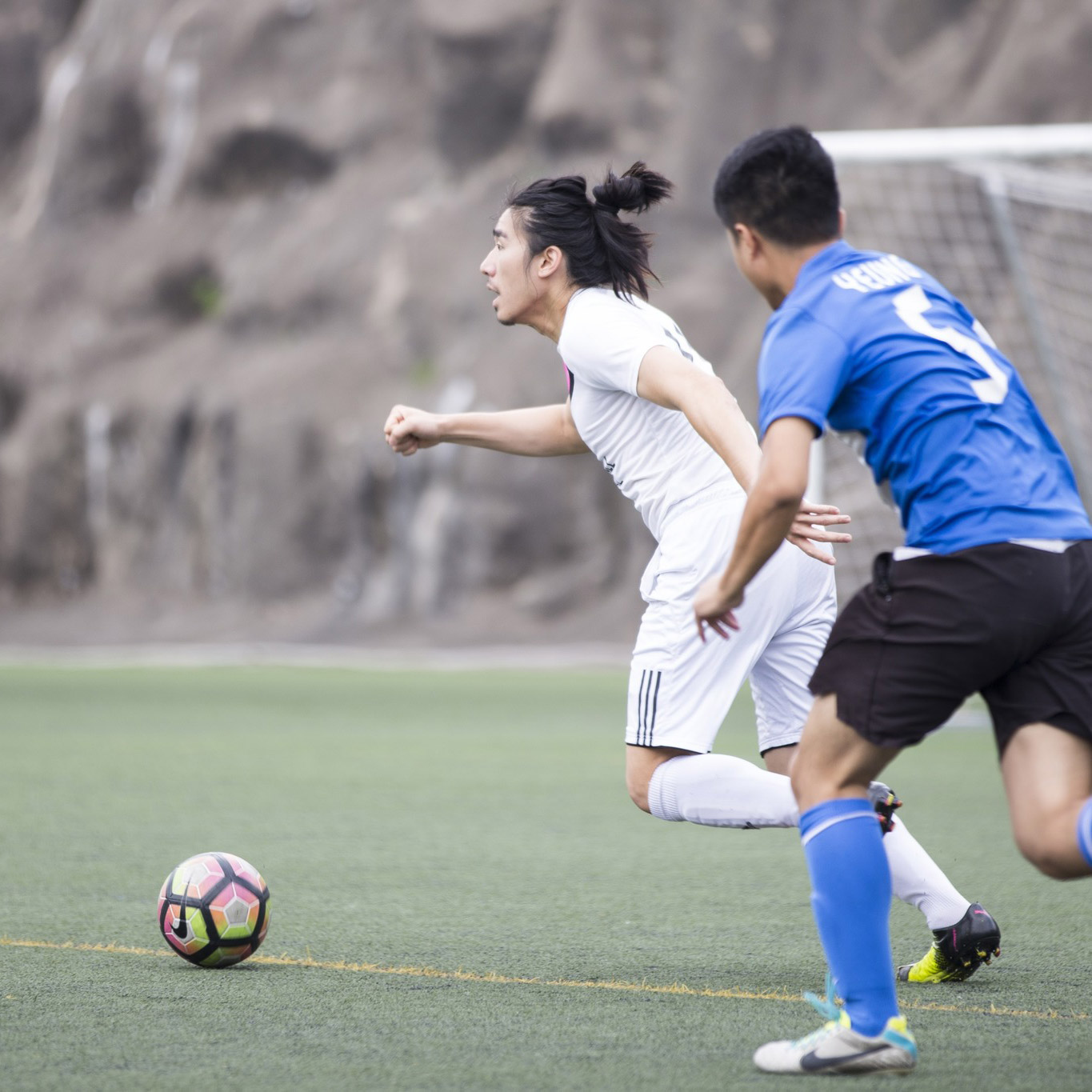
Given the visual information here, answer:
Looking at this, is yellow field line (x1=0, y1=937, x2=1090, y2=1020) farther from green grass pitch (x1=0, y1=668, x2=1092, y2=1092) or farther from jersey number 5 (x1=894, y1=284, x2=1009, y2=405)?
jersey number 5 (x1=894, y1=284, x2=1009, y2=405)

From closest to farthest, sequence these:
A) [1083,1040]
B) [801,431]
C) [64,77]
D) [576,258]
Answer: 1. [801,431]
2. [1083,1040]
3. [576,258]
4. [64,77]

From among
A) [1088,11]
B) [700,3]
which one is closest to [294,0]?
[700,3]

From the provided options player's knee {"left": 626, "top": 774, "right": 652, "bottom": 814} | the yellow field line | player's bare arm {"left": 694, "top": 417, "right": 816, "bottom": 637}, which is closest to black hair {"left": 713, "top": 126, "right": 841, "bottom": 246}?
player's bare arm {"left": 694, "top": 417, "right": 816, "bottom": 637}

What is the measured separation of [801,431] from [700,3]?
97.8ft

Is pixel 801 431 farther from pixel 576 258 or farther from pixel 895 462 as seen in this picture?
pixel 576 258

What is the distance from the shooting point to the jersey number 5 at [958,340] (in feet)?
10.5

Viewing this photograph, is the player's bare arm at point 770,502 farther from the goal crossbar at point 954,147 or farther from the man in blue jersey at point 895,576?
the goal crossbar at point 954,147

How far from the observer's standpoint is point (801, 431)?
3.03 metres

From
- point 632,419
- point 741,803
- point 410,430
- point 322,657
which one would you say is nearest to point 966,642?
point 741,803

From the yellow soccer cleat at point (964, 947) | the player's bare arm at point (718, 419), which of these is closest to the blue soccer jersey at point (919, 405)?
the player's bare arm at point (718, 419)

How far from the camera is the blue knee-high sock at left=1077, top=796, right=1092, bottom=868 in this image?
3037 mm

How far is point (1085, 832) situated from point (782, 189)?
1331 millimetres

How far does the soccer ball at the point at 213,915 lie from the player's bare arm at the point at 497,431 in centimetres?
129

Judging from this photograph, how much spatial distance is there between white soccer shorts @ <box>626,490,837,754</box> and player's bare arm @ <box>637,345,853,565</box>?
20 cm
